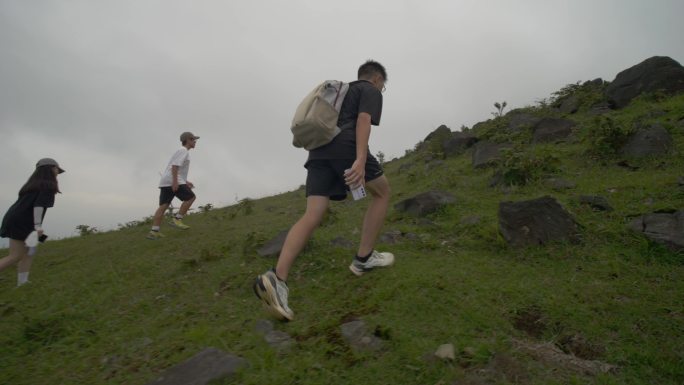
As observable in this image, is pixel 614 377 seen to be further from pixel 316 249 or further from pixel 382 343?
pixel 316 249

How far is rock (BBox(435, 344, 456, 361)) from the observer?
244cm

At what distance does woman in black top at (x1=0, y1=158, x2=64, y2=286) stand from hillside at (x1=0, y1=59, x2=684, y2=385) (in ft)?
1.36

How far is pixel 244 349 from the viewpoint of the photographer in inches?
Result: 111

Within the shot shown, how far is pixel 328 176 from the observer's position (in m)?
3.51

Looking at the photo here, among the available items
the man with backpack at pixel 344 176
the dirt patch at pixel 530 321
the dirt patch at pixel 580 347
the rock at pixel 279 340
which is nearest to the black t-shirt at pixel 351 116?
the man with backpack at pixel 344 176

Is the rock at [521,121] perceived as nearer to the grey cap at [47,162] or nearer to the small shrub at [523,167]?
the small shrub at [523,167]

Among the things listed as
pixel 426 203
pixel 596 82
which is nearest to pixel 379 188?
pixel 426 203

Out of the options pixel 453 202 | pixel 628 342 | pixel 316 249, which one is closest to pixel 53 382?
pixel 316 249

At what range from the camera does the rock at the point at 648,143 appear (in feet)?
20.2

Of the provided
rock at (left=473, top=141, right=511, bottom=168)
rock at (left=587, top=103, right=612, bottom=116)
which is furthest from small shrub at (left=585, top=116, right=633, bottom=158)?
rock at (left=587, top=103, right=612, bottom=116)

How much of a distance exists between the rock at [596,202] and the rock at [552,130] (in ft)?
14.1

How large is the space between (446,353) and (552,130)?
A: 826cm

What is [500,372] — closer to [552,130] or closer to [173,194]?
[173,194]

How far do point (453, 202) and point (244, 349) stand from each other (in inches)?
167
